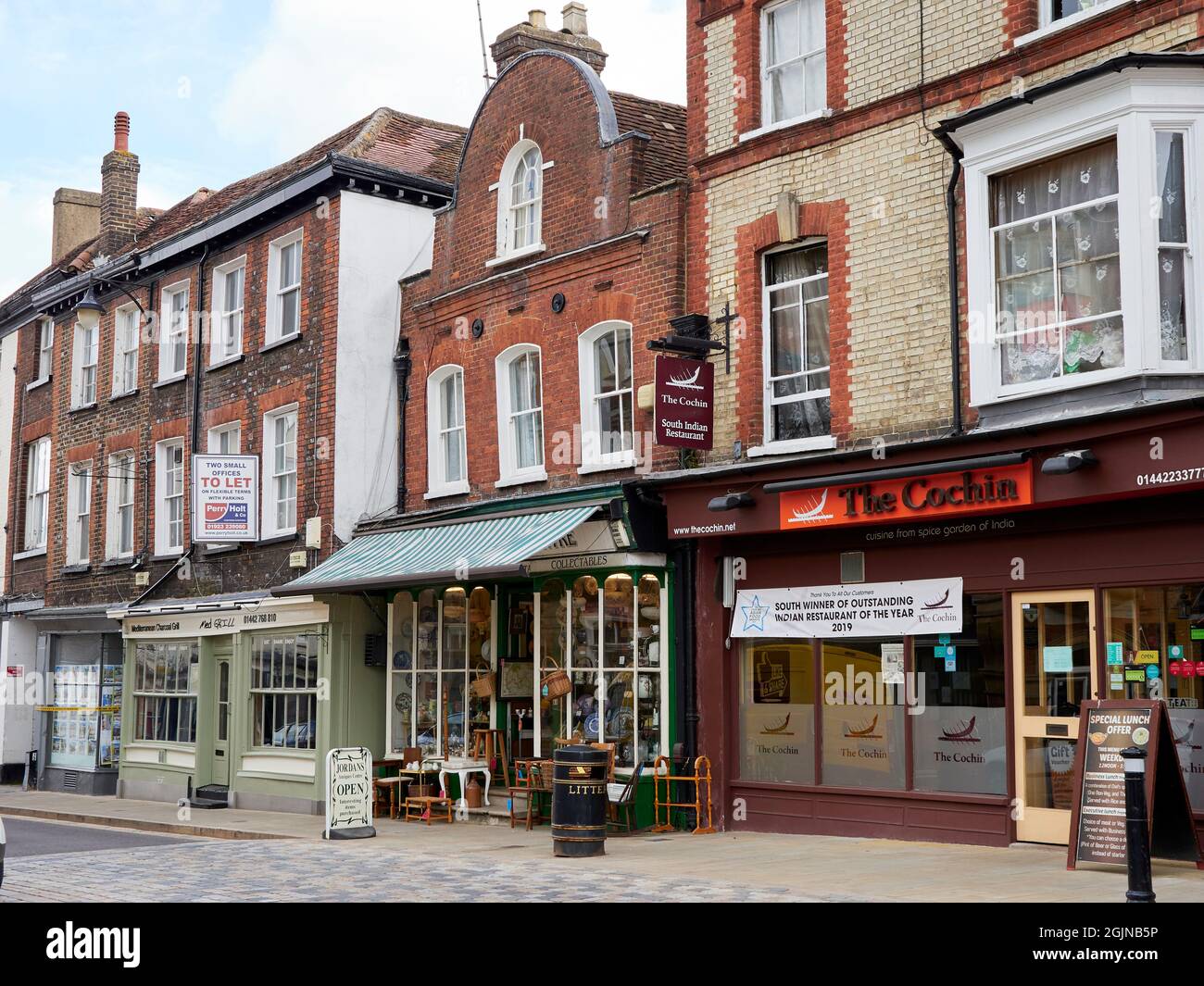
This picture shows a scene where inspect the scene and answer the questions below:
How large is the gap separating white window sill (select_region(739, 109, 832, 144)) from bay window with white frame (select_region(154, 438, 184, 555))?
43.4 ft

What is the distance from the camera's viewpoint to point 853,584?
14.9 meters

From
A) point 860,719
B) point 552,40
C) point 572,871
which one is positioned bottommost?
point 572,871

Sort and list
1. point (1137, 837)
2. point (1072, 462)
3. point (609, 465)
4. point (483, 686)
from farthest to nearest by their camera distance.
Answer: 1. point (483, 686)
2. point (609, 465)
3. point (1072, 462)
4. point (1137, 837)

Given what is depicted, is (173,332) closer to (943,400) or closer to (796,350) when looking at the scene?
(796,350)

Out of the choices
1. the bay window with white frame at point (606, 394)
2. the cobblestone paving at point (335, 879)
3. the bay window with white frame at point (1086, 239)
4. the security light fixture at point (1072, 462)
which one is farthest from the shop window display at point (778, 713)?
the security light fixture at point (1072, 462)

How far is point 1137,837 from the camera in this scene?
9469 millimetres

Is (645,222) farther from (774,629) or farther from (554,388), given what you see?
(774,629)

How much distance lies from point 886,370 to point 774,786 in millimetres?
4672

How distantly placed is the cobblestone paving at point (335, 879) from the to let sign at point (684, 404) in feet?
15.7

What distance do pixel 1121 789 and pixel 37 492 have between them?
25314mm

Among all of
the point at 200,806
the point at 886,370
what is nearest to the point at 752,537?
the point at 886,370

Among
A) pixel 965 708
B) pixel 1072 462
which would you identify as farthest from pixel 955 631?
pixel 1072 462

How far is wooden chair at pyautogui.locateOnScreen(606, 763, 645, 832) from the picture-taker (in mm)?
15875

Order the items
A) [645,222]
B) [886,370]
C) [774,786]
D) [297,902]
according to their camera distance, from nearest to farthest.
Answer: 1. [297,902]
2. [886,370]
3. [774,786]
4. [645,222]
